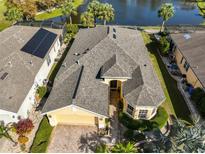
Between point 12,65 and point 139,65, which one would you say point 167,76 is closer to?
point 139,65

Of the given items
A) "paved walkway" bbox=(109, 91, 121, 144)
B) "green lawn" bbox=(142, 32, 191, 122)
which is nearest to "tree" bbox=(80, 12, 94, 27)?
"green lawn" bbox=(142, 32, 191, 122)

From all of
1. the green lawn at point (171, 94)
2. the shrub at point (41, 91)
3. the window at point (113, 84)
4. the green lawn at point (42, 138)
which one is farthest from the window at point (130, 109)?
the shrub at point (41, 91)

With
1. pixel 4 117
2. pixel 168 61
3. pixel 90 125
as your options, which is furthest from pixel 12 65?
pixel 168 61

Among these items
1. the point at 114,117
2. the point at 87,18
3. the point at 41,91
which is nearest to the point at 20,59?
the point at 41,91

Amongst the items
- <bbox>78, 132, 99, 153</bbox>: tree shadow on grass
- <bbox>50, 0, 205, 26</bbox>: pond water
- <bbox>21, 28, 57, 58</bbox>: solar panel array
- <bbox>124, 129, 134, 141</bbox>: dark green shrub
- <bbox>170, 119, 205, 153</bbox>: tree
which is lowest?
<bbox>50, 0, 205, 26</bbox>: pond water

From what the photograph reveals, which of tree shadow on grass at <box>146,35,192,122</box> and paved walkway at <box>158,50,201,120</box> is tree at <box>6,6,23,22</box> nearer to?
tree shadow on grass at <box>146,35,192,122</box>

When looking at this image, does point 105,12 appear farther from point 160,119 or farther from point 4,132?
point 4,132

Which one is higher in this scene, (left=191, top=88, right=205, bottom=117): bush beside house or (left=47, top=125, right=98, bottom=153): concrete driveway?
(left=191, top=88, right=205, bottom=117): bush beside house
